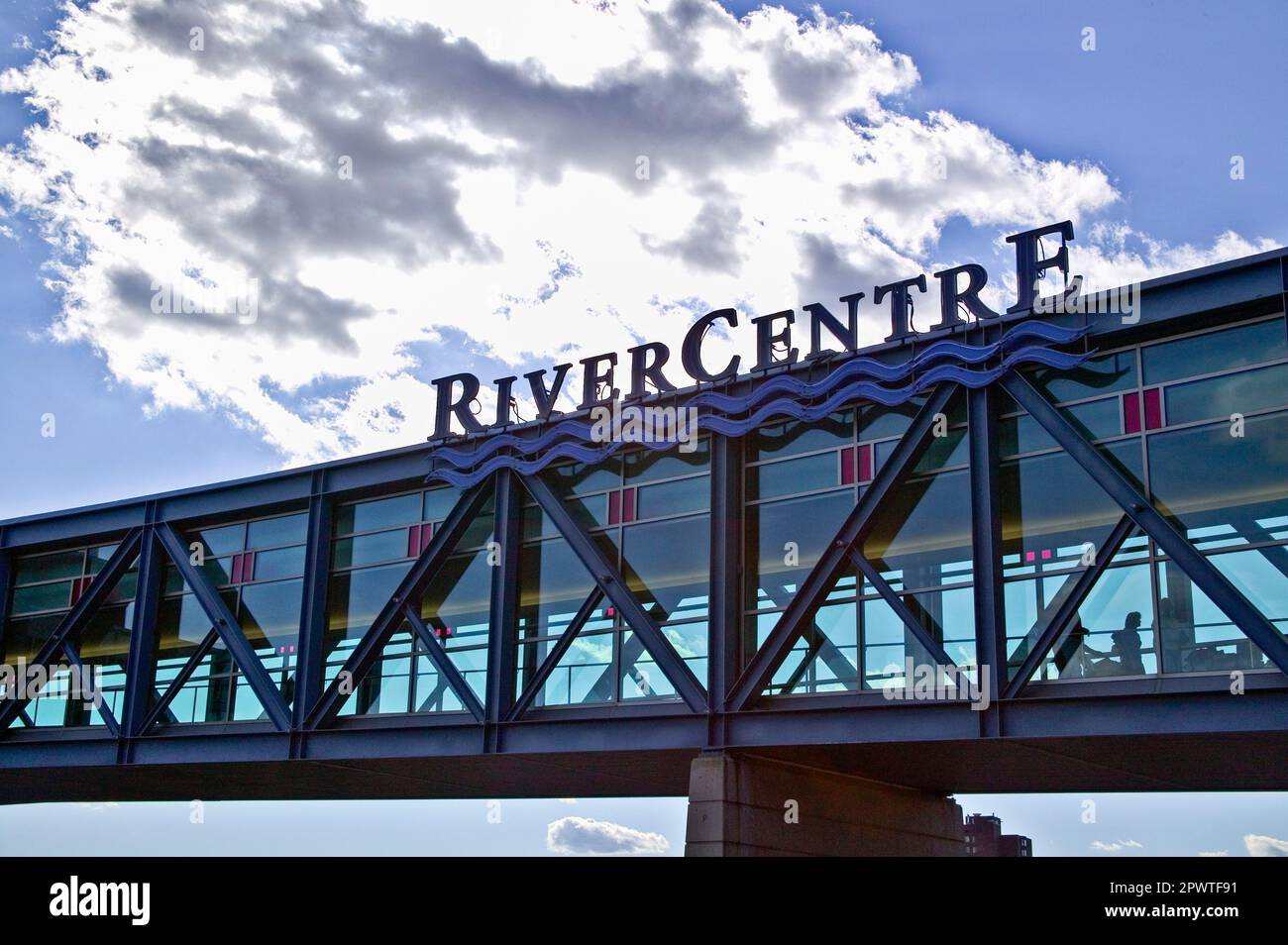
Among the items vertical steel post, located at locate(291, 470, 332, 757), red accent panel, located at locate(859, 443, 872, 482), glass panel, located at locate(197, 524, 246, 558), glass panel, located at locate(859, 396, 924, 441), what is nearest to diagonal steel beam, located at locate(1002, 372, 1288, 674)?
glass panel, located at locate(859, 396, 924, 441)

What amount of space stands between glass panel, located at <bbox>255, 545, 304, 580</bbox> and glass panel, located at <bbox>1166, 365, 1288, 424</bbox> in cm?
2211

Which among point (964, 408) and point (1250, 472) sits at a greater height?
point (964, 408)

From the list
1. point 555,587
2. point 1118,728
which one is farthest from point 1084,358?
point 555,587

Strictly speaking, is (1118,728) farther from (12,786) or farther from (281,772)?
(12,786)

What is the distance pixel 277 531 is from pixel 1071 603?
856 inches

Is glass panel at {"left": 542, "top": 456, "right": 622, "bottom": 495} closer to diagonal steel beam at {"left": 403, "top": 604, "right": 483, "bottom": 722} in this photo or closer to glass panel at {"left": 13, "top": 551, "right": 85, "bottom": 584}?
diagonal steel beam at {"left": 403, "top": 604, "right": 483, "bottom": 722}

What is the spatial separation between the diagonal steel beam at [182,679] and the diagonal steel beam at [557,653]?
10.8 meters

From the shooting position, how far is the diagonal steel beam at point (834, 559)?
26562 millimetres

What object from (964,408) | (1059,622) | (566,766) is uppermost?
(964,408)

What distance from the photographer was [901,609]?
2586 cm

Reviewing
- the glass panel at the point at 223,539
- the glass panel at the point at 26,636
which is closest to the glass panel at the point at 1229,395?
the glass panel at the point at 223,539

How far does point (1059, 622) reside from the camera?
23953mm

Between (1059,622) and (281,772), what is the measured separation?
21.6m
